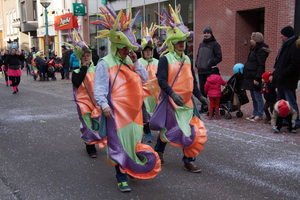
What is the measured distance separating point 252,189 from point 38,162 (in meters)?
3.08

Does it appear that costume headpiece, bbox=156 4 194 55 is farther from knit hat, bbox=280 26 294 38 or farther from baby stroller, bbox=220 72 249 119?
baby stroller, bbox=220 72 249 119

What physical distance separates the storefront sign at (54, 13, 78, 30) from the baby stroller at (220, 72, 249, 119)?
2043 centimetres

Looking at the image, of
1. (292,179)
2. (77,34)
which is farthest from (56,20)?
(292,179)

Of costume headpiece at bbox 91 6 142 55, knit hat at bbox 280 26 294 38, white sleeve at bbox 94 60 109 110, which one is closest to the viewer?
white sleeve at bbox 94 60 109 110

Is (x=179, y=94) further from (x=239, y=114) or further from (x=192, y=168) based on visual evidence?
(x=239, y=114)

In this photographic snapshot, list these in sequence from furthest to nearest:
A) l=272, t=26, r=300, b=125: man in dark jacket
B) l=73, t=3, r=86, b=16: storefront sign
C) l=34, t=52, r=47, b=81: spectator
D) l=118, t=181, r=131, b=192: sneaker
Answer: l=73, t=3, r=86, b=16: storefront sign, l=34, t=52, r=47, b=81: spectator, l=272, t=26, r=300, b=125: man in dark jacket, l=118, t=181, r=131, b=192: sneaker

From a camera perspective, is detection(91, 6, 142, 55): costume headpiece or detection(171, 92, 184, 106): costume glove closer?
detection(91, 6, 142, 55): costume headpiece

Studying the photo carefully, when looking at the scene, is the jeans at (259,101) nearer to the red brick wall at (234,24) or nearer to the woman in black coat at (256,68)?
the woman in black coat at (256,68)

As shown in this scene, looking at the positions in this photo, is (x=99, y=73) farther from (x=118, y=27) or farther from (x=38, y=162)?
(x=38, y=162)

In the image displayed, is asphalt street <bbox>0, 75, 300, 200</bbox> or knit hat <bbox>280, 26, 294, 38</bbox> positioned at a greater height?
knit hat <bbox>280, 26, 294, 38</bbox>

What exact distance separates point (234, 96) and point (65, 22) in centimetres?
2300

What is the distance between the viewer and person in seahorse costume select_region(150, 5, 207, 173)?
452cm

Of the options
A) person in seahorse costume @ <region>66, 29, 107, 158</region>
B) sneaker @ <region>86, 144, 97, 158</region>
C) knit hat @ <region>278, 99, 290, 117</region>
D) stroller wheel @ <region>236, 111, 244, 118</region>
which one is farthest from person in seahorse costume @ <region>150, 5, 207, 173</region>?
stroller wheel @ <region>236, 111, 244, 118</region>

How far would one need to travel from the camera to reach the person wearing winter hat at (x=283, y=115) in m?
6.60
